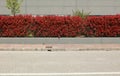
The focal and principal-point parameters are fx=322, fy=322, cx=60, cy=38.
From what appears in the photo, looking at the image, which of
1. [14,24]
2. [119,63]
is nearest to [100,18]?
[14,24]

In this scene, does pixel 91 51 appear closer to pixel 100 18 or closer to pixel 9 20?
pixel 100 18

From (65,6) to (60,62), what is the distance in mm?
15866

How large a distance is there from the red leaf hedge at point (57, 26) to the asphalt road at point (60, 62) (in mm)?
2916

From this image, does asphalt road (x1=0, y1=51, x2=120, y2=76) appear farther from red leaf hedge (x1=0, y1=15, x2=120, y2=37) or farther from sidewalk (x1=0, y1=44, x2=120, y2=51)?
red leaf hedge (x1=0, y1=15, x2=120, y2=37)

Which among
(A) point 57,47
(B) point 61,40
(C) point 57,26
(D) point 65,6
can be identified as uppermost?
(D) point 65,6

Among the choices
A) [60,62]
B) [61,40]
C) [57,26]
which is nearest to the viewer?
[60,62]

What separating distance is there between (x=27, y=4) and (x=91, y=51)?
1312cm

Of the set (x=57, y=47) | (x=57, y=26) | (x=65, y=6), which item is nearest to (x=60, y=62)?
(x=57, y=47)

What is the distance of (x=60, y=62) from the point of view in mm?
11453

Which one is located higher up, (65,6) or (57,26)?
(65,6)

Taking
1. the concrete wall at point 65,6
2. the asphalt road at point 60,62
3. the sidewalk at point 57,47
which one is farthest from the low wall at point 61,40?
the concrete wall at point 65,6

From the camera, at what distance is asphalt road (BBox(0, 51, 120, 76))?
32.0ft

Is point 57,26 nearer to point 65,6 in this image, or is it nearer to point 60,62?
point 60,62

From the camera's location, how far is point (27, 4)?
26641mm
